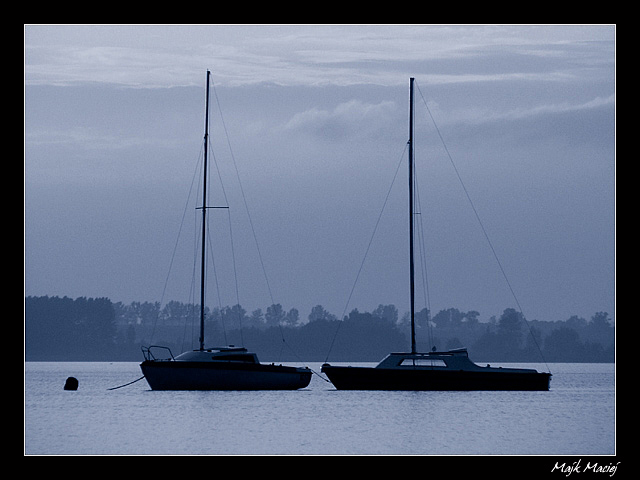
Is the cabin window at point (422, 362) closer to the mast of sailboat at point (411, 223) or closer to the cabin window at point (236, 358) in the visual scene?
the mast of sailboat at point (411, 223)

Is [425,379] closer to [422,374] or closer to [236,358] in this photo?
[422,374]

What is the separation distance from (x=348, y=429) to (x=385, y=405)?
38.7 feet

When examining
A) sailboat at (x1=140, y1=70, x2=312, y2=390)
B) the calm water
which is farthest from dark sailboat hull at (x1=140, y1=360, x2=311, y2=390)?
the calm water

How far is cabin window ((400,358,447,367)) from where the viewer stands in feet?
163

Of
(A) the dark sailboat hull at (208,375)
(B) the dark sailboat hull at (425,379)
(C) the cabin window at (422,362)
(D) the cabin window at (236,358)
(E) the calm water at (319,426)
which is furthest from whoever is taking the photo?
→ (C) the cabin window at (422,362)

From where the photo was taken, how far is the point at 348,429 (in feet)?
136

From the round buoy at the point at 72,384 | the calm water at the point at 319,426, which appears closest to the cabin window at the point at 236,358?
the calm water at the point at 319,426

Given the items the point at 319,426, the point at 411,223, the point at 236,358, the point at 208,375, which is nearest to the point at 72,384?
the point at 236,358

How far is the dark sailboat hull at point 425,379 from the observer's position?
49.3 metres

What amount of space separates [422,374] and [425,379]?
0.28 meters

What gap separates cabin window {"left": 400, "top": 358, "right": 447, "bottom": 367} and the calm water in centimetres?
210

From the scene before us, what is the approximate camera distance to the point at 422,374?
49.3 meters
